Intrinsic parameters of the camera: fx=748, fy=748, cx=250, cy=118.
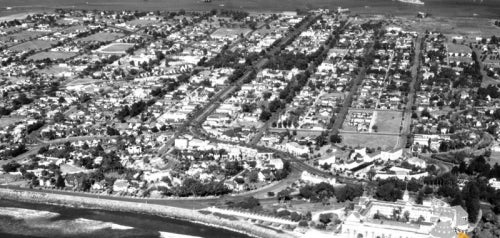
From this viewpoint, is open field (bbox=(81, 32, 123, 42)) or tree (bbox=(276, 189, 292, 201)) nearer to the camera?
tree (bbox=(276, 189, 292, 201))

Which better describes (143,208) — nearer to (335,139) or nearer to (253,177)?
(253,177)

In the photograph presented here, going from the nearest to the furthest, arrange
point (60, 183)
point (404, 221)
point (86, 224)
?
point (404, 221)
point (86, 224)
point (60, 183)

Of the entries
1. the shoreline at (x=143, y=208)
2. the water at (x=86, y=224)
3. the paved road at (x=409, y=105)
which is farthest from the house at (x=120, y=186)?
the paved road at (x=409, y=105)

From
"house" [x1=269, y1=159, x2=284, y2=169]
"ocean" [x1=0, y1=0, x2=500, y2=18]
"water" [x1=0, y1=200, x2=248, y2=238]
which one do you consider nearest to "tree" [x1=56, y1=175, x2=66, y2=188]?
"water" [x1=0, y1=200, x2=248, y2=238]

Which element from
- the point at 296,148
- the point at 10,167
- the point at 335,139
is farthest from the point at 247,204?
the point at 10,167

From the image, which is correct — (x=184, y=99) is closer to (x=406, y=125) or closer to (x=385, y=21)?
(x=406, y=125)

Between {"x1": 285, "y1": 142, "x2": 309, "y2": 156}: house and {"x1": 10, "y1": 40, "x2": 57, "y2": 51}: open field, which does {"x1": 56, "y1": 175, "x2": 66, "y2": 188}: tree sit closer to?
{"x1": 285, "y1": 142, "x2": 309, "y2": 156}: house

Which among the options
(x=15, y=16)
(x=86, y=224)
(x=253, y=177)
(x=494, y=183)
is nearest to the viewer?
(x=86, y=224)
